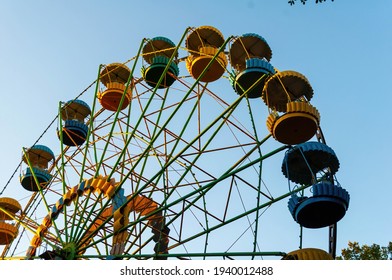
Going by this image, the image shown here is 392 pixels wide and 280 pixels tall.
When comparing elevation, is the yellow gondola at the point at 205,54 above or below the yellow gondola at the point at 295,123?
above

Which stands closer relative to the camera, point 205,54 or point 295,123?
point 295,123

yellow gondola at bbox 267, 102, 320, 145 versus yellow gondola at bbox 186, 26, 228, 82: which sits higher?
yellow gondola at bbox 186, 26, 228, 82

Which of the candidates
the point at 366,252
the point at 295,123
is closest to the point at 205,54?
the point at 295,123

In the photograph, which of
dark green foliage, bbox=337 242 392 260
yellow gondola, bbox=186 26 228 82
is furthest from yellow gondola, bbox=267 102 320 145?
dark green foliage, bbox=337 242 392 260

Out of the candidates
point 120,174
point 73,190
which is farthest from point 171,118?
point 73,190

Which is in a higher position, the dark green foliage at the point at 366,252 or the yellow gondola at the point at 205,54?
the yellow gondola at the point at 205,54

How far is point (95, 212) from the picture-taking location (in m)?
16.3

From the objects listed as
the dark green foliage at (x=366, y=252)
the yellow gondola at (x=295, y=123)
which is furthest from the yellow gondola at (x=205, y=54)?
the dark green foliage at (x=366, y=252)

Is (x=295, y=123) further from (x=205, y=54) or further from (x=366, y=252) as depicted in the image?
(x=366, y=252)

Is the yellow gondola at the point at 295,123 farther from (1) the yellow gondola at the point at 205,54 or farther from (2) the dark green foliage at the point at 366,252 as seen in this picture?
(2) the dark green foliage at the point at 366,252

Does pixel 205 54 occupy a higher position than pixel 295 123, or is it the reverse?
pixel 205 54

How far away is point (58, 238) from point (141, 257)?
311 cm

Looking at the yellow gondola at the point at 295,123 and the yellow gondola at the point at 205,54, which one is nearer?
the yellow gondola at the point at 295,123

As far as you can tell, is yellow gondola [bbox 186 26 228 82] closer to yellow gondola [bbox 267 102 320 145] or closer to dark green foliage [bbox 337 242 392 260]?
yellow gondola [bbox 267 102 320 145]
